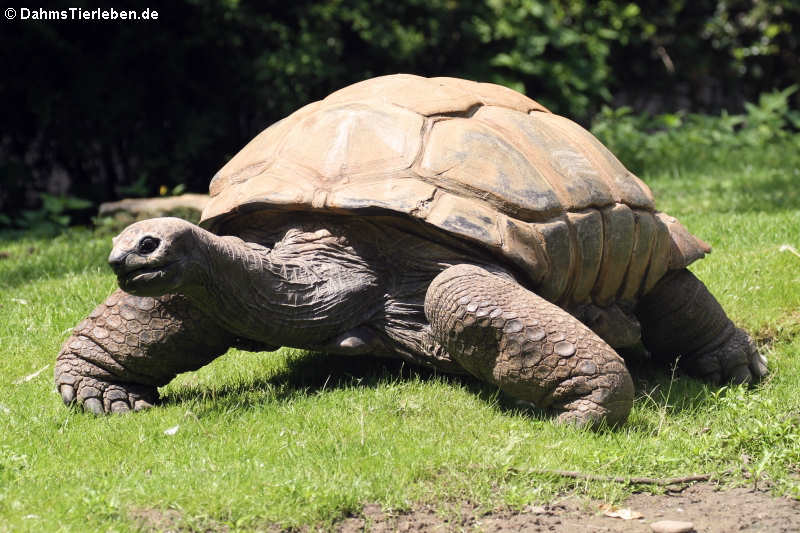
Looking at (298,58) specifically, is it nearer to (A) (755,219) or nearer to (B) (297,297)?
(A) (755,219)

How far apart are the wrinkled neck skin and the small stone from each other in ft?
5.11

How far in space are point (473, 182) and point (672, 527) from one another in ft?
5.28

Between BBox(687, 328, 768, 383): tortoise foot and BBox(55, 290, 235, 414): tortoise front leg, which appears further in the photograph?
BBox(687, 328, 768, 383): tortoise foot

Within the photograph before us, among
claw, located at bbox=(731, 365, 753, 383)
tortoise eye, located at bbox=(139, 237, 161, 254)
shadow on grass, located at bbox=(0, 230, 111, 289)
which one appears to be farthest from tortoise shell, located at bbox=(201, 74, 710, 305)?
shadow on grass, located at bbox=(0, 230, 111, 289)

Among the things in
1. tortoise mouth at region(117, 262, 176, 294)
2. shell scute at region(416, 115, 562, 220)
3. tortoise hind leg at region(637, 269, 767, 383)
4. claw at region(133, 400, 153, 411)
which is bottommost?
claw at region(133, 400, 153, 411)

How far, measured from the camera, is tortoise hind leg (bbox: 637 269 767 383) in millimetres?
4785

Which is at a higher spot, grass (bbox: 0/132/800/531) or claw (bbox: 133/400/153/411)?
grass (bbox: 0/132/800/531)

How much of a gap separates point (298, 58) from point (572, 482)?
24.3 ft

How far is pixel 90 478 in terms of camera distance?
11.1 ft

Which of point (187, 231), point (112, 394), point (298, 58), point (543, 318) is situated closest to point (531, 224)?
point (543, 318)

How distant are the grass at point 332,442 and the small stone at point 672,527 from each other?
0.80ft

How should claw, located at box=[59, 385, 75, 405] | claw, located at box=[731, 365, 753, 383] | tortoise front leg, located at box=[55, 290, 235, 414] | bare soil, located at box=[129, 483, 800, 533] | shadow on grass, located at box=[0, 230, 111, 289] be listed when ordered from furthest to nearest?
1. shadow on grass, located at box=[0, 230, 111, 289]
2. claw, located at box=[731, 365, 753, 383]
3. claw, located at box=[59, 385, 75, 405]
4. tortoise front leg, located at box=[55, 290, 235, 414]
5. bare soil, located at box=[129, 483, 800, 533]

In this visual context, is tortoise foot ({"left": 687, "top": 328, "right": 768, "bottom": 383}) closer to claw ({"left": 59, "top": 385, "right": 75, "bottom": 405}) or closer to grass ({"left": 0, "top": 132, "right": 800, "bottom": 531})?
grass ({"left": 0, "top": 132, "right": 800, "bottom": 531})

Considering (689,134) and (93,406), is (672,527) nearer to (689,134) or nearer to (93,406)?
(93,406)
